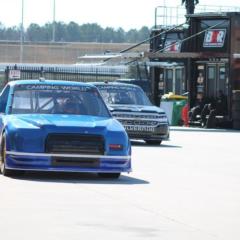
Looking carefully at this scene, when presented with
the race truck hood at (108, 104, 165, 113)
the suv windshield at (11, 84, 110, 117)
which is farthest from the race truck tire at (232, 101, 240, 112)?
the suv windshield at (11, 84, 110, 117)

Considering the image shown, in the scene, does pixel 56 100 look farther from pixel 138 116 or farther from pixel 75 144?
pixel 138 116

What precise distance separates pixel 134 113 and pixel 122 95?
0.85m

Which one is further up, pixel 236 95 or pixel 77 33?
pixel 77 33

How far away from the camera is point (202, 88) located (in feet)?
135

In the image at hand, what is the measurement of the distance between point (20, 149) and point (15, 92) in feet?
6.03

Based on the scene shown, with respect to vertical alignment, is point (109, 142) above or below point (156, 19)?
below

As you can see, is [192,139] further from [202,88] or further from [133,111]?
[202,88]

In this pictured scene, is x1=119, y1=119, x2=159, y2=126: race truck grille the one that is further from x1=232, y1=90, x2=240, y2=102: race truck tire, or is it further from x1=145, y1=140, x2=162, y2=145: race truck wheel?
x1=232, y1=90, x2=240, y2=102: race truck tire

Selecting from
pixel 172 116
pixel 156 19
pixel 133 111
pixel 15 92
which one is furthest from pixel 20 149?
pixel 156 19

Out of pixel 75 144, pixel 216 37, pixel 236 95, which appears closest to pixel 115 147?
pixel 75 144

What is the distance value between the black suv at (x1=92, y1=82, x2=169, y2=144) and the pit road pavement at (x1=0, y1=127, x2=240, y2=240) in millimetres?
6156

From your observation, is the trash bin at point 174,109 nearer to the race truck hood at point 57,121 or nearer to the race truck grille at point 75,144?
the race truck hood at point 57,121

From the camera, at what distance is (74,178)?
14.8m

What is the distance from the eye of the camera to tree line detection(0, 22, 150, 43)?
175500 millimetres
